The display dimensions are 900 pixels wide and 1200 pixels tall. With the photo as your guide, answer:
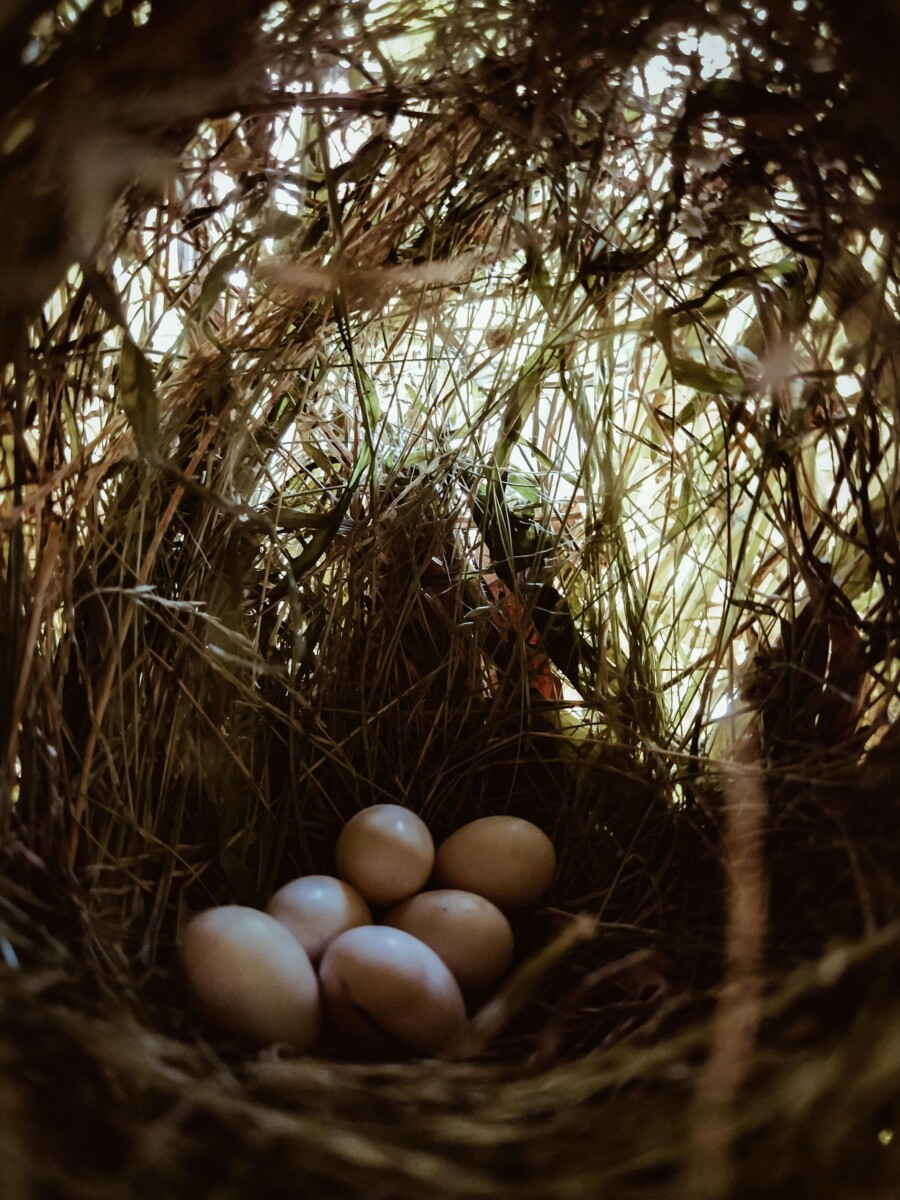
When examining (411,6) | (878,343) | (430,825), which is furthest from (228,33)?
(430,825)

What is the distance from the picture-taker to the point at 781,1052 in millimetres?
401

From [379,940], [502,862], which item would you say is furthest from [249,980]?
[502,862]

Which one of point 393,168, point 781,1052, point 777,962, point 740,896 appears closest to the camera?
point 781,1052

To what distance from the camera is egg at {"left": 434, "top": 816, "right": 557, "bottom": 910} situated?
0.70m

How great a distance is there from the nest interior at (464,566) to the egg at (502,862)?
0.03 m

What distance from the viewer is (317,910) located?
25.3 inches

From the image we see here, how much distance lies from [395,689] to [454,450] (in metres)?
0.22

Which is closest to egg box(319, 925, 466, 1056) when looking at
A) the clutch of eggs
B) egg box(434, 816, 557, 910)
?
the clutch of eggs

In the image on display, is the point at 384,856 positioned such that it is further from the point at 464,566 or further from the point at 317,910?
the point at 464,566

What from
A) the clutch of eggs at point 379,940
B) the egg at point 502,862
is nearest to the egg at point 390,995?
the clutch of eggs at point 379,940

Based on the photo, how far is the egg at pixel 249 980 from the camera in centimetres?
55

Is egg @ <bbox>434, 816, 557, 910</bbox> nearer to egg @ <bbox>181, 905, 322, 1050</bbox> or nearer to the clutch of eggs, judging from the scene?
the clutch of eggs

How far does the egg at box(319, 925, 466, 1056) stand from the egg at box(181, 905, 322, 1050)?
0.02m

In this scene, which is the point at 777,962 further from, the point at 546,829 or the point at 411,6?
the point at 411,6
